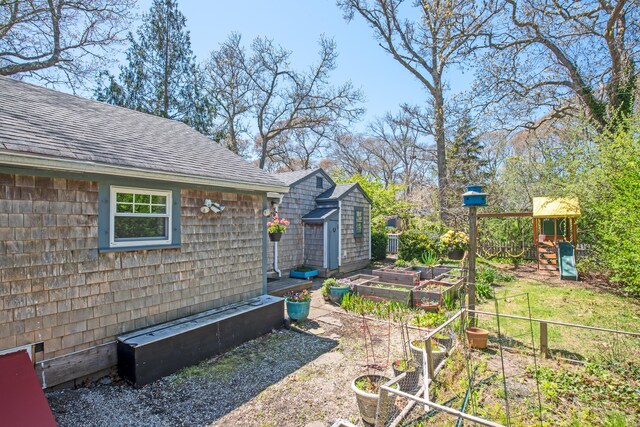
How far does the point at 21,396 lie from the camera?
3.14 metres

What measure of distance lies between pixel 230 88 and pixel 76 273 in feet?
66.8

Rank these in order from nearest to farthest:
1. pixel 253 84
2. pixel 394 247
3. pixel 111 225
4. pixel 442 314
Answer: pixel 111 225 < pixel 442 314 < pixel 394 247 < pixel 253 84

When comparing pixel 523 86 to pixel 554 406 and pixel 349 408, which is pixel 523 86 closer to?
pixel 554 406

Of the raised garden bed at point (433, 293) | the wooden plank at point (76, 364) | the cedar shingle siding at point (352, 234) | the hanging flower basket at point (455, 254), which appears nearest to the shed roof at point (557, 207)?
the hanging flower basket at point (455, 254)

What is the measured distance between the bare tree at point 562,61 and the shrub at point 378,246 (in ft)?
23.0

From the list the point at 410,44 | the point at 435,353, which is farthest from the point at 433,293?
the point at 410,44

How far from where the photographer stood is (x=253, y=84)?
872 inches

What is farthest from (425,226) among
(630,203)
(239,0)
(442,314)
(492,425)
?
(492,425)

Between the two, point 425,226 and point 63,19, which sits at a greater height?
point 63,19

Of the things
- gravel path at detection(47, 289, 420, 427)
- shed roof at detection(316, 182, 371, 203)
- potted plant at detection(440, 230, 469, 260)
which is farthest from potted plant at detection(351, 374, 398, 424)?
potted plant at detection(440, 230, 469, 260)

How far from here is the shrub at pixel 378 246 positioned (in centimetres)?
1503

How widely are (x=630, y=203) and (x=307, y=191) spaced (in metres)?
8.80

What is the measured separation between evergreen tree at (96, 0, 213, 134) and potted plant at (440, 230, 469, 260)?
15537 mm

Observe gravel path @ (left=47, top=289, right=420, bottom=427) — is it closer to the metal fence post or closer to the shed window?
the metal fence post
